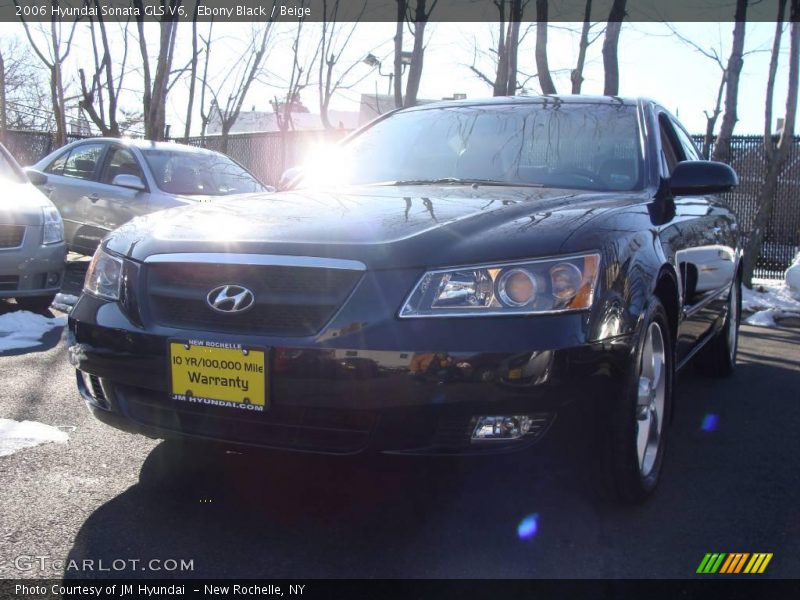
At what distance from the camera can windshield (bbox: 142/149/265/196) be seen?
911 centimetres

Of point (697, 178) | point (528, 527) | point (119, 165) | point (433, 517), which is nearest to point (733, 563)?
point (528, 527)

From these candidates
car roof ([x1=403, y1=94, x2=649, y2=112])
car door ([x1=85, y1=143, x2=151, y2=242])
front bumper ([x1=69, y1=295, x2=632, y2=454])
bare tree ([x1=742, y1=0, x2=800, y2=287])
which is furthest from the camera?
bare tree ([x1=742, y1=0, x2=800, y2=287])

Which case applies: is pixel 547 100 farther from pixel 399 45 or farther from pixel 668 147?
pixel 399 45

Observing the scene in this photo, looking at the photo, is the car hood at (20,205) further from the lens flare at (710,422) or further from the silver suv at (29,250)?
the lens flare at (710,422)

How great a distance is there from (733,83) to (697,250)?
25.2ft

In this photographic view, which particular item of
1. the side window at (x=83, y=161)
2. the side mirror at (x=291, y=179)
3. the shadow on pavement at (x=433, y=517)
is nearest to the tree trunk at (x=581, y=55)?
the side window at (x=83, y=161)

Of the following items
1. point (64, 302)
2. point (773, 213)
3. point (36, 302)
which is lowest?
point (773, 213)

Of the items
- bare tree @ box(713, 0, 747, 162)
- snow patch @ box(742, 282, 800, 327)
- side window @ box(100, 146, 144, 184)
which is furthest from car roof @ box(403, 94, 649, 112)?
bare tree @ box(713, 0, 747, 162)

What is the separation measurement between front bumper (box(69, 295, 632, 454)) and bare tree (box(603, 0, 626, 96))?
28.0 feet

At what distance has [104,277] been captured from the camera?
295cm

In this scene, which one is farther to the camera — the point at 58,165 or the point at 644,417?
the point at 58,165

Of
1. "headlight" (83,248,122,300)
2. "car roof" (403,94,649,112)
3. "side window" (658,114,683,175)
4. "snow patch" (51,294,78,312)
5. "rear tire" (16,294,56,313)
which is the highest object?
"car roof" (403,94,649,112)

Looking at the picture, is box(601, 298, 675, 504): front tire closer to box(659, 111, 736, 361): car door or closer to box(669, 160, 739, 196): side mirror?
box(659, 111, 736, 361): car door

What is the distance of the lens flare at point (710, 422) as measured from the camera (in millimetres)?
4141
